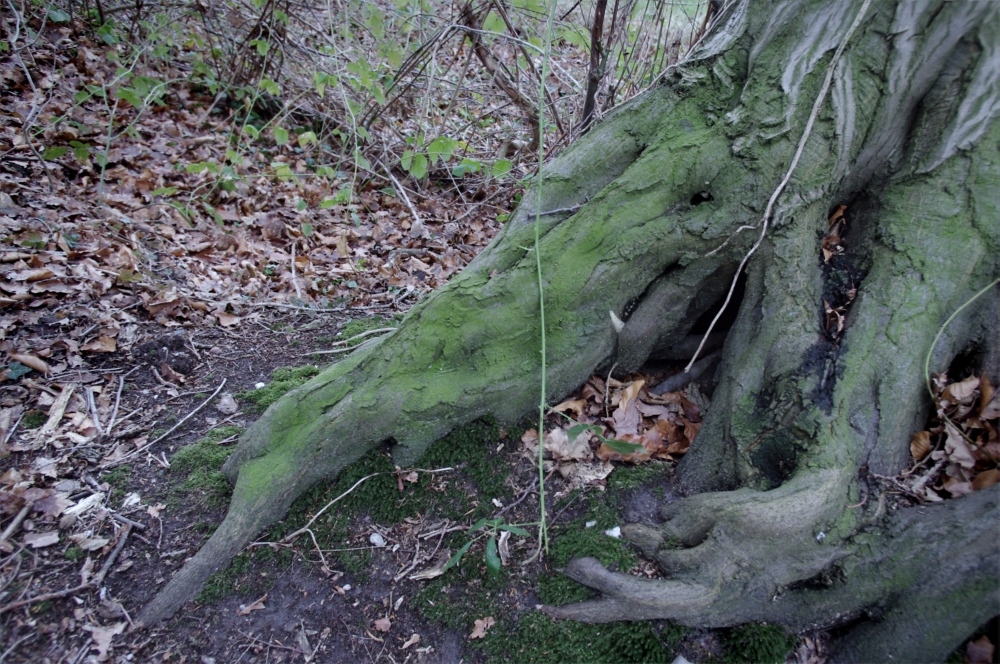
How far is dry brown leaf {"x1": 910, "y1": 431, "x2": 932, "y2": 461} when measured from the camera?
6.77ft

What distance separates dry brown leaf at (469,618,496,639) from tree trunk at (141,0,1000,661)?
0.37m

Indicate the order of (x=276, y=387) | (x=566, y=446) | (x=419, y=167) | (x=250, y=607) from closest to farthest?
(x=250, y=607) < (x=566, y=446) < (x=276, y=387) < (x=419, y=167)

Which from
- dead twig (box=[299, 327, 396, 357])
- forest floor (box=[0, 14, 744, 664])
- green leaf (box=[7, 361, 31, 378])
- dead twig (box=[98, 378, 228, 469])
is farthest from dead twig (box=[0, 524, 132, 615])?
dead twig (box=[299, 327, 396, 357])

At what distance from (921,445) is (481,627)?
170cm

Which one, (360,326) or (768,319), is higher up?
(768,319)

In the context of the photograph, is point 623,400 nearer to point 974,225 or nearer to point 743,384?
point 743,384

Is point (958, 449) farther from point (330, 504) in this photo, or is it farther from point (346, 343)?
point (346, 343)

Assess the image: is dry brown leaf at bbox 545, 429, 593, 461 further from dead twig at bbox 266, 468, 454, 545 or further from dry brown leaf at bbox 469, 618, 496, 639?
dry brown leaf at bbox 469, 618, 496, 639

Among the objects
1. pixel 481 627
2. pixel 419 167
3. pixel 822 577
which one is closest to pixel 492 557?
pixel 481 627

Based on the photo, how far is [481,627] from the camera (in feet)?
6.73

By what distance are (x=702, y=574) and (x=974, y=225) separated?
5.06 ft

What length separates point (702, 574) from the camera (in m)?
1.96

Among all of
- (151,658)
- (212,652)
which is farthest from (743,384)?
(151,658)

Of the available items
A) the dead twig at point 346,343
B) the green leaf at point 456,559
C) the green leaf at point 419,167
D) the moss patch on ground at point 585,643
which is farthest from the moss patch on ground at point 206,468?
the green leaf at point 419,167
